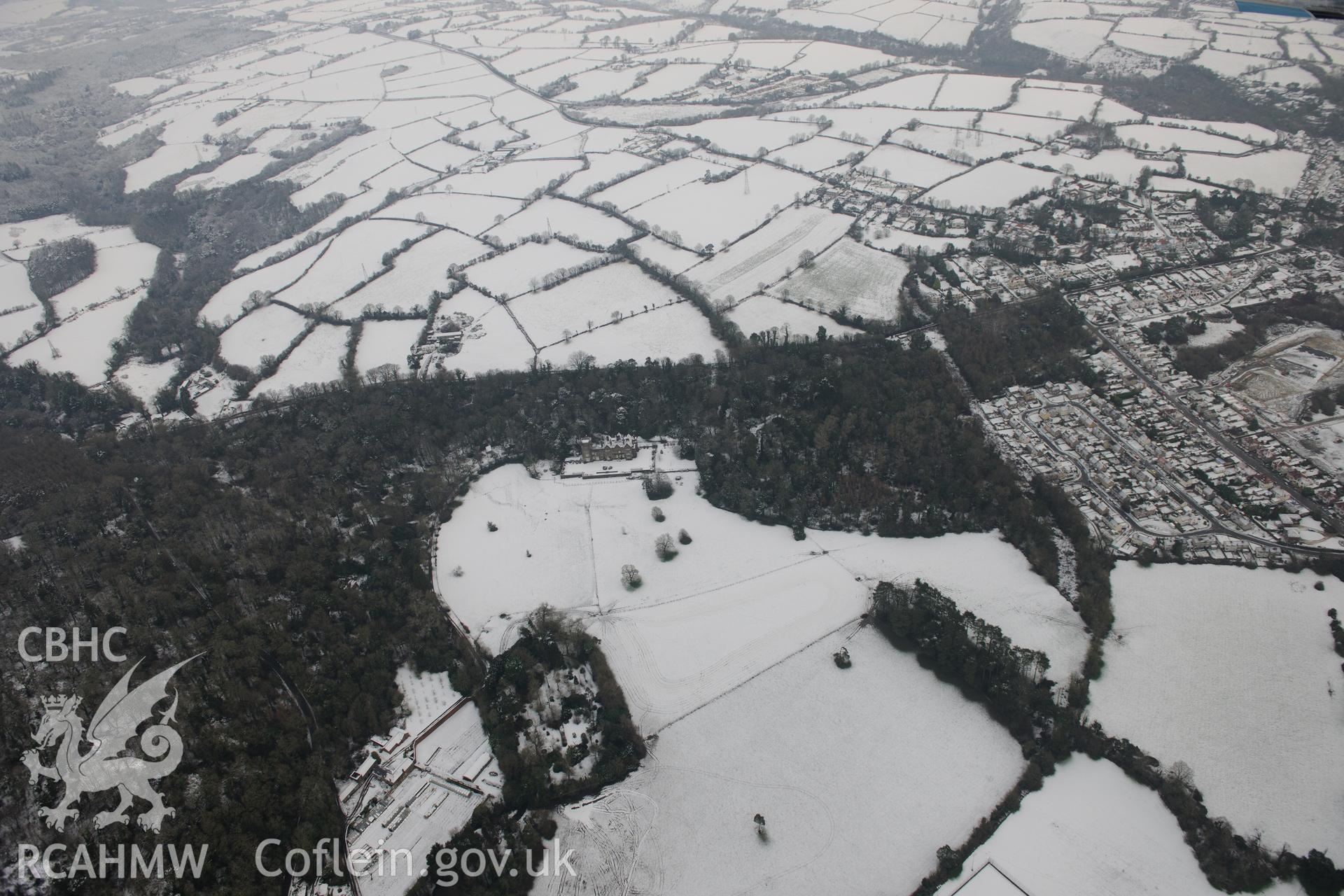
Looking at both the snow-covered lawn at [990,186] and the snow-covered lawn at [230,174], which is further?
the snow-covered lawn at [230,174]

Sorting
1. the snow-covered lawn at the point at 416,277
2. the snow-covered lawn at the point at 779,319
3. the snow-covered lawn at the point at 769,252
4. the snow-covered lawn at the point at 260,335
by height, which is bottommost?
the snow-covered lawn at the point at 260,335

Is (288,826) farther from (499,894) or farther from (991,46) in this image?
(991,46)

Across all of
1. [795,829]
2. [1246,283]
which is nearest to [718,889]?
[795,829]

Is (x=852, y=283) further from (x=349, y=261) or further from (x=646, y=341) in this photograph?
(x=349, y=261)

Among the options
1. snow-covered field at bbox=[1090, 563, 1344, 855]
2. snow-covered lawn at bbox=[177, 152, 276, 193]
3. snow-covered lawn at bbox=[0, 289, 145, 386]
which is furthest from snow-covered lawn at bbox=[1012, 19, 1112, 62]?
snow-covered lawn at bbox=[0, 289, 145, 386]

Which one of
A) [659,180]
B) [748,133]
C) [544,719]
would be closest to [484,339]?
[659,180]

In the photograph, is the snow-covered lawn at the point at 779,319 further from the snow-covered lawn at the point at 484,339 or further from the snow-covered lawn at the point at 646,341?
the snow-covered lawn at the point at 484,339

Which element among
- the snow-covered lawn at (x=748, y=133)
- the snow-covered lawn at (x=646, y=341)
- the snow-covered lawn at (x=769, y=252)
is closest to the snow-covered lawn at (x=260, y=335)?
the snow-covered lawn at (x=646, y=341)
